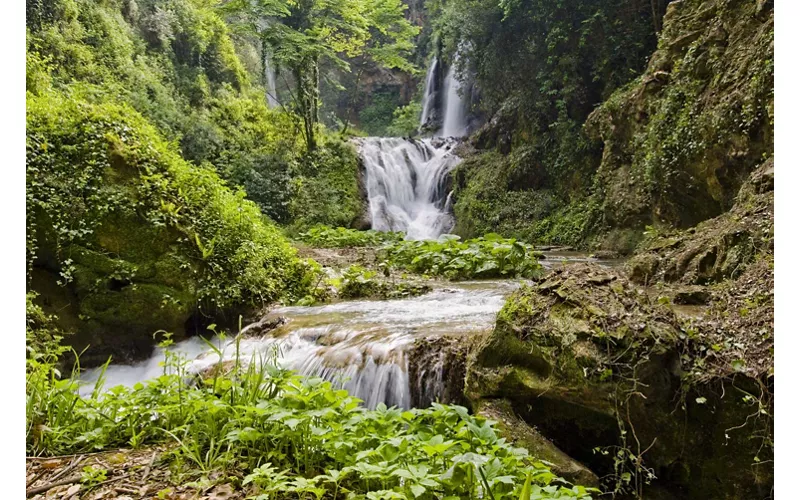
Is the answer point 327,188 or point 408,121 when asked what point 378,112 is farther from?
point 327,188

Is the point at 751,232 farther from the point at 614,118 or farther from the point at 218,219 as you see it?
the point at 614,118

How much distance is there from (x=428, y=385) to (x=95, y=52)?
13.5 m

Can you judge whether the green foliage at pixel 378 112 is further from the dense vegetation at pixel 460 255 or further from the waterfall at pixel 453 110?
→ the dense vegetation at pixel 460 255

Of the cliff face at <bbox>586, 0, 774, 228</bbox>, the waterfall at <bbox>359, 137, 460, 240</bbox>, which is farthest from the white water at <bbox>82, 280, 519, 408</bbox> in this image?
the waterfall at <bbox>359, 137, 460, 240</bbox>

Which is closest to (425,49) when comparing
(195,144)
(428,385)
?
(195,144)

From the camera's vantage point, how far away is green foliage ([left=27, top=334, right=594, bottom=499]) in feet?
6.78

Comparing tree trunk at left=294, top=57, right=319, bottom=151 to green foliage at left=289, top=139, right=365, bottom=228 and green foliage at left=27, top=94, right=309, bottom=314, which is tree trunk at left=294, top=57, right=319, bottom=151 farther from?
green foliage at left=27, top=94, right=309, bottom=314

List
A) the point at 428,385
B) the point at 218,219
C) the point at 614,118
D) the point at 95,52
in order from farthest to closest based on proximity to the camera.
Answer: the point at 95,52 < the point at 614,118 < the point at 218,219 < the point at 428,385

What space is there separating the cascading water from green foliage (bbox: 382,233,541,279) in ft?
42.2

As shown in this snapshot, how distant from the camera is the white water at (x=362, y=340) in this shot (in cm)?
442

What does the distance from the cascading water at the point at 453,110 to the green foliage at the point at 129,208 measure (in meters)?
15.9

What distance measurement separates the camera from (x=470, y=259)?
8.70 metres

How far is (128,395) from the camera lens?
114 inches

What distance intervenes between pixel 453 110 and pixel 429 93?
2.38 meters
